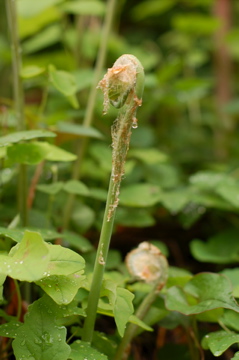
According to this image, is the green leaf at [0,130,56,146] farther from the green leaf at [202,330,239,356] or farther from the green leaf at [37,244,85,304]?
the green leaf at [202,330,239,356]

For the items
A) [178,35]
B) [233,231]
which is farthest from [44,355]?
[178,35]

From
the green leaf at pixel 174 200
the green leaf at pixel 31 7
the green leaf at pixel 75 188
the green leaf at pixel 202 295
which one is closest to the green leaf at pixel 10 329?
the green leaf at pixel 202 295

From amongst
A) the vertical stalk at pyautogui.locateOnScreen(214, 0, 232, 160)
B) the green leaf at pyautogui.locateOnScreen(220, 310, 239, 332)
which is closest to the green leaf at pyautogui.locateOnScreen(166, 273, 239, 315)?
the green leaf at pyautogui.locateOnScreen(220, 310, 239, 332)

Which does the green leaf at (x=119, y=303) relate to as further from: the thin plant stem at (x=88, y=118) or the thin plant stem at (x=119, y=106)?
the thin plant stem at (x=88, y=118)

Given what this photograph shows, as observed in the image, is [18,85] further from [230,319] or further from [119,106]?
[230,319]

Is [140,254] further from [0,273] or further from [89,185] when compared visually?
[89,185]

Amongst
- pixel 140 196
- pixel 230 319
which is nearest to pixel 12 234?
pixel 230 319

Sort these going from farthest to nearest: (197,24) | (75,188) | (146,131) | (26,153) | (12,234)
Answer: (197,24) < (146,131) < (75,188) < (26,153) < (12,234)
